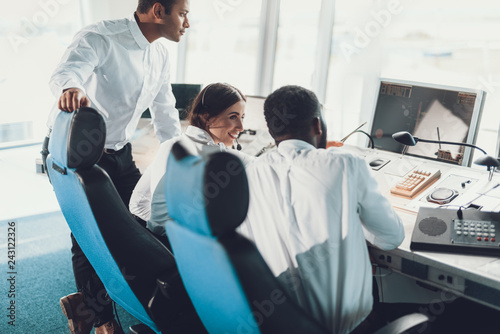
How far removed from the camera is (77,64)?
67.4 inches

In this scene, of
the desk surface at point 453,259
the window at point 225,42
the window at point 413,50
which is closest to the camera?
the desk surface at point 453,259

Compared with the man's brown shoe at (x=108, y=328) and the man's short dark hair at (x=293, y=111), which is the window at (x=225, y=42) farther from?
the man's short dark hair at (x=293, y=111)

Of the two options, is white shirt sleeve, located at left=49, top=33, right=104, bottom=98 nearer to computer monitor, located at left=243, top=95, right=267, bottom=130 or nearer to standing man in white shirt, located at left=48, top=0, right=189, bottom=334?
standing man in white shirt, located at left=48, top=0, right=189, bottom=334

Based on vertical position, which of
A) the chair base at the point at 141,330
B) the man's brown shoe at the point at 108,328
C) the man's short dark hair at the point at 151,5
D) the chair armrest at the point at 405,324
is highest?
the man's short dark hair at the point at 151,5

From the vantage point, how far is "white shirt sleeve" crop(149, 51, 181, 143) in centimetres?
220

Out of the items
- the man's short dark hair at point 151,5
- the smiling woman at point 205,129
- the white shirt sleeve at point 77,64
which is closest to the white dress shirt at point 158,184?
the smiling woman at point 205,129

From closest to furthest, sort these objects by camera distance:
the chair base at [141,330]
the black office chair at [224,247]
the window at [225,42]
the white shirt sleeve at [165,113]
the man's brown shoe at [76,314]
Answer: the black office chair at [224,247] → the chair base at [141,330] → the man's brown shoe at [76,314] → the white shirt sleeve at [165,113] → the window at [225,42]

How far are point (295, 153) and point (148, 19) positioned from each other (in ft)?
3.70

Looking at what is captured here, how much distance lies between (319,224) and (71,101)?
778mm

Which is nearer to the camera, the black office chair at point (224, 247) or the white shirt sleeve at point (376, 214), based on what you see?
the black office chair at point (224, 247)

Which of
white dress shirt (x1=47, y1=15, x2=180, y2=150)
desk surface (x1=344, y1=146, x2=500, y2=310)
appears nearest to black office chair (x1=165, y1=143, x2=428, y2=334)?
desk surface (x1=344, y1=146, x2=500, y2=310)

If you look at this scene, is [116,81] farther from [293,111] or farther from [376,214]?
[376,214]

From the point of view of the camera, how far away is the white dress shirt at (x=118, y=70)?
6.04 feet

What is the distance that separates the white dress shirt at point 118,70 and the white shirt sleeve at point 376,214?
1.16 metres
